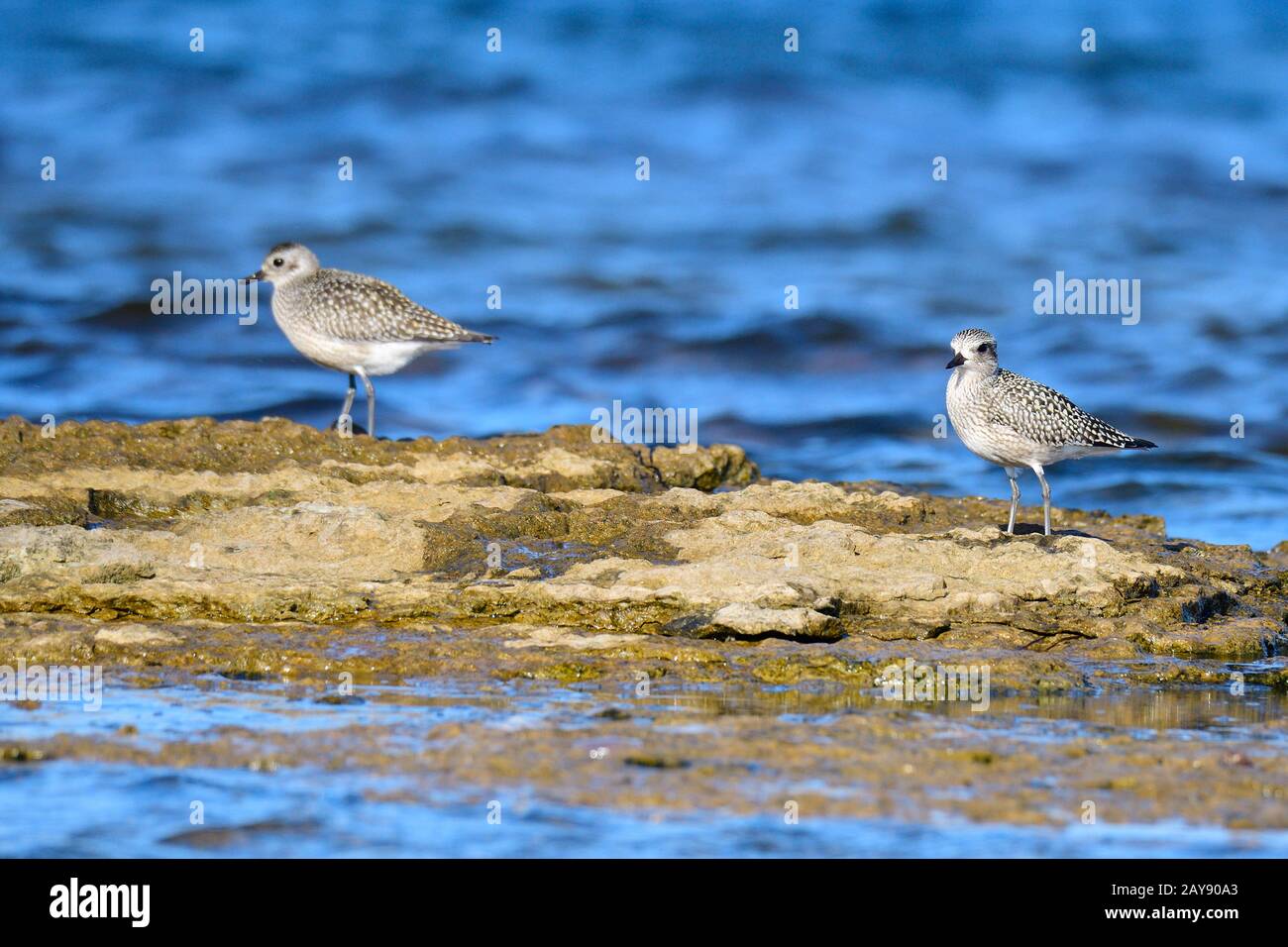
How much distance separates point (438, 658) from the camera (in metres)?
6.03

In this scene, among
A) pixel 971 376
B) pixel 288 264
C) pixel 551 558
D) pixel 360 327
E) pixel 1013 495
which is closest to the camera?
pixel 551 558

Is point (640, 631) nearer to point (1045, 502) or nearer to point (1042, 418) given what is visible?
point (1045, 502)

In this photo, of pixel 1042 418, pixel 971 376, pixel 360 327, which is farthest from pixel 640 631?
pixel 360 327

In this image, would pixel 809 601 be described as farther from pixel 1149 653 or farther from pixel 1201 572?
pixel 1201 572

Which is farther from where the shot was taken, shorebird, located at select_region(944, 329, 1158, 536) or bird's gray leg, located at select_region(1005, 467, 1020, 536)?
shorebird, located at select_region(944, 329, 1158, 536)

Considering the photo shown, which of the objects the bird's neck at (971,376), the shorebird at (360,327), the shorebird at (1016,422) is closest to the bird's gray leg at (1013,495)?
the shorebird at (1016,422)

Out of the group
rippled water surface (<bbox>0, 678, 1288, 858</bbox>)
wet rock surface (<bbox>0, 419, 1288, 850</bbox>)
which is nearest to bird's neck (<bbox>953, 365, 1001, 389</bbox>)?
wet rock surface (<bbox>0, 419, 1288, 850</bbox>)

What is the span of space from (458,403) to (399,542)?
8.09m

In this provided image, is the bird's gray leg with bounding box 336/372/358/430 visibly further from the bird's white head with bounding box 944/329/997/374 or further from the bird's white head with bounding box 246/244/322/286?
the bird's white head with bounding box 944/329/997/374

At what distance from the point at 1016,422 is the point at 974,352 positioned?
2.42 feet

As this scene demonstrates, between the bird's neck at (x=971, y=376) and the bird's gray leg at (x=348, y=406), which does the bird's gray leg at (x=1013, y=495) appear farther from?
the bird's gray leg at (x=348, y=406)

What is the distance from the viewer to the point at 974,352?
9.72 meters

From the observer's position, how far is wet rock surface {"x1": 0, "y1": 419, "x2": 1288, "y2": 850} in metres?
4.74
